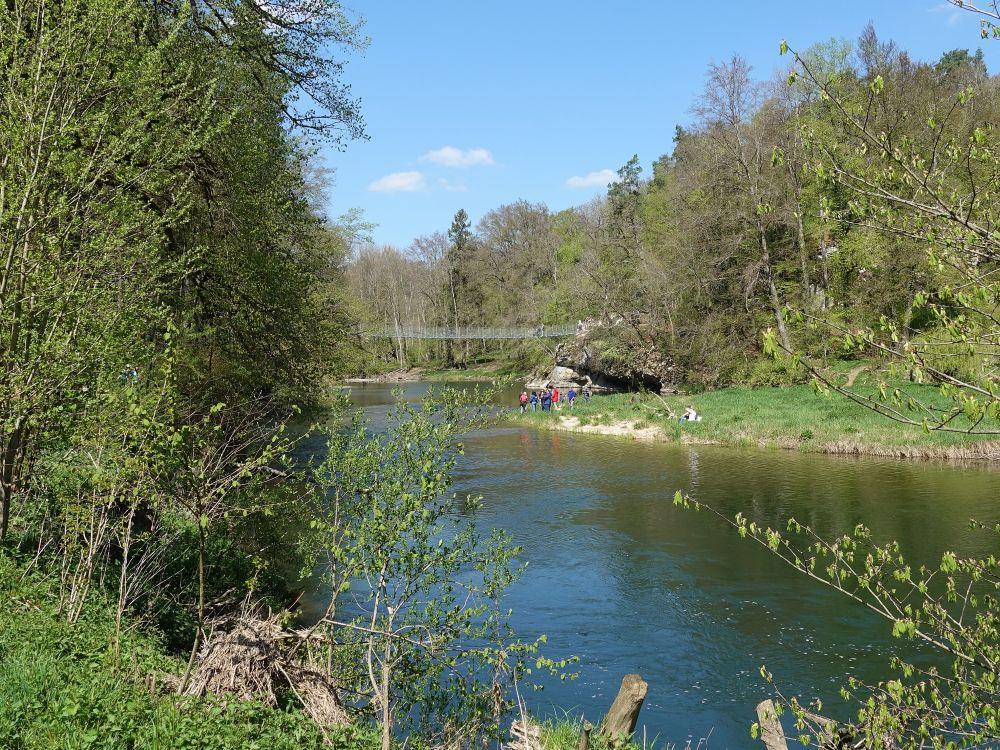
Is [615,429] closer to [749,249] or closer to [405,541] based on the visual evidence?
[749,249]

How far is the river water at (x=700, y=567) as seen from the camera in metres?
10.4

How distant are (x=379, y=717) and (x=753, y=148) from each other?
1456 inches

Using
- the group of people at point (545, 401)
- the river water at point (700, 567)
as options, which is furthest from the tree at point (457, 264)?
the river water at point (700, 567)

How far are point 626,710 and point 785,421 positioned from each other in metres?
22.1

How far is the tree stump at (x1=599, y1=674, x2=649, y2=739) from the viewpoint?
26.2 ft

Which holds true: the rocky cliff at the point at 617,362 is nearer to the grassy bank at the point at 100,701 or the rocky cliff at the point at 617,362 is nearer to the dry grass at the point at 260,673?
the dry grass at the point at 260,673

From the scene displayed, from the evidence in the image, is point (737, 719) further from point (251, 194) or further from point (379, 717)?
point (251, 194)

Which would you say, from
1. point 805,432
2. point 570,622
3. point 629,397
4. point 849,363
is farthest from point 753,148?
point 570,622

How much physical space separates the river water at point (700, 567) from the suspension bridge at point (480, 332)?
85.4 ft

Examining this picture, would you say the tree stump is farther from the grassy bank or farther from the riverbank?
the riverbank

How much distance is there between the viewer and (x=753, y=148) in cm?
3869

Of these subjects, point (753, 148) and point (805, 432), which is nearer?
point (805, 432)

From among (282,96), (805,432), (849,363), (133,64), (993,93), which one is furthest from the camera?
(993,93)

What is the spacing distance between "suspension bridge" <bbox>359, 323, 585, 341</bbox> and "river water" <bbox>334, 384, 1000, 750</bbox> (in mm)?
26040
